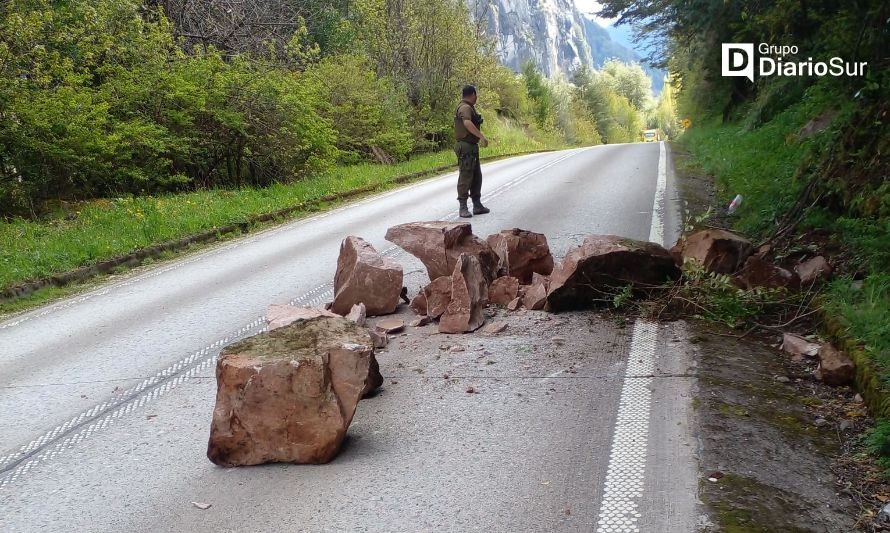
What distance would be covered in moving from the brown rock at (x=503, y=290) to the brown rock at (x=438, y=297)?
507mm

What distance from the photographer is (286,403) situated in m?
4.18

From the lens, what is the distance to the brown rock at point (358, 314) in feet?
21.4

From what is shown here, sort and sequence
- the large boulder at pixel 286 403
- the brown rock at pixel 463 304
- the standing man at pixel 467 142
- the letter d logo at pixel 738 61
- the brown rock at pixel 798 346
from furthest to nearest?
1. the letter d logo at pixel 738 61
2. the standing man at pixel 467 142
3. the brown rock at pixel 463 304
4. the brown rock at pixel 798 346
5. the large boulder at pixel 286 403

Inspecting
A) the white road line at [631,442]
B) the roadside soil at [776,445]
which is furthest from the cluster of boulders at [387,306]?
the white road line at [631,442]

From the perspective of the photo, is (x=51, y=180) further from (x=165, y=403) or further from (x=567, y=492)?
(x=567, y=492)

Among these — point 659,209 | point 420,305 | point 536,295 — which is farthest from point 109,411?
Answer: point 659,209

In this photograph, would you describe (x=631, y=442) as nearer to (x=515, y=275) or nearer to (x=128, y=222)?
(x=515, y=275)

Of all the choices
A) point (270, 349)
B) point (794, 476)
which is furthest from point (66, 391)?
point (794, 476)

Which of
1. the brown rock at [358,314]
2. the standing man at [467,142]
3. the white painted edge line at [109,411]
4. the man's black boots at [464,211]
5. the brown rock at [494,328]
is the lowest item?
the man's black boots at [464,211]

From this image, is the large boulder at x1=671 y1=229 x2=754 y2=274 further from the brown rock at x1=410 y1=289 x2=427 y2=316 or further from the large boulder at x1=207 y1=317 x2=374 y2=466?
the large boulder at x1=207 y1=317 x2=374 y2=466

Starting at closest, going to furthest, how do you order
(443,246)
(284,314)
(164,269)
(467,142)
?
1. (284,314)
2. (443,246)
3. (164,269)
4. (467,142)

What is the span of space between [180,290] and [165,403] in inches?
161

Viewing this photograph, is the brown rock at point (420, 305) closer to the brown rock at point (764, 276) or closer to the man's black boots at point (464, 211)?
the brown rock at point (764, 276)

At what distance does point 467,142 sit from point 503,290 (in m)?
6.02
